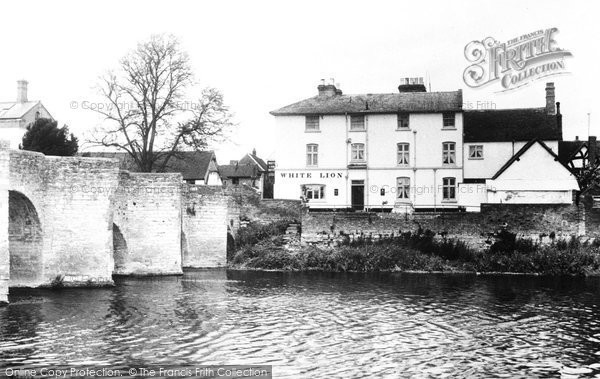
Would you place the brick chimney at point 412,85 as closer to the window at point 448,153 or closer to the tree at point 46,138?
the window at point 448,153

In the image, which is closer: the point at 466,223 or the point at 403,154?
the point at 466,223

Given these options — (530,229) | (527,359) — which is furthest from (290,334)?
(530,229)

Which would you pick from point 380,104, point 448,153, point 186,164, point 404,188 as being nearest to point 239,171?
point 186,164

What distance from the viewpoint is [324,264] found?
34.2 meters

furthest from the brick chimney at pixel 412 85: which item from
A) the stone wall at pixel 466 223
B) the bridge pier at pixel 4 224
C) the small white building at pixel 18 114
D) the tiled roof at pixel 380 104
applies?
the bridge pier at pixel 4 224

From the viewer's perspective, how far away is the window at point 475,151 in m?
41.4

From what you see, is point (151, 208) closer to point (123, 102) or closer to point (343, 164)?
point (123, 102)

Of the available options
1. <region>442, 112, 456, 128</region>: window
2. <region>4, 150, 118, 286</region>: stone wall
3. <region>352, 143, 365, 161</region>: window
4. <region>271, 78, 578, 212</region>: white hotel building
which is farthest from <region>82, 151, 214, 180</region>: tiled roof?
<region>4, 150, 118, 286</region>: stone wall

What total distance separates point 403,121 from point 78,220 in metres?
22.6

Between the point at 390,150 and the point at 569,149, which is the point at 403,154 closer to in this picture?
the point at 390,150

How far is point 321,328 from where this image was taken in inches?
717

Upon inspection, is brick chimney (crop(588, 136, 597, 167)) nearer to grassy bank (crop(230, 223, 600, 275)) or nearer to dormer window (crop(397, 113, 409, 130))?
grassy bank (crop(230, 223, 600, 275))

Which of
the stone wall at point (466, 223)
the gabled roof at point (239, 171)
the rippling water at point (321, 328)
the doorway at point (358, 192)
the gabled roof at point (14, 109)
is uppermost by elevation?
the gabled roof at point (14, 109)

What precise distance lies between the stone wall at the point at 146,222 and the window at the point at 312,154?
13701 mm
